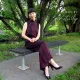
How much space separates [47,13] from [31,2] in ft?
4.44

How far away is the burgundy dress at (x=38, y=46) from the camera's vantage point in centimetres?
551

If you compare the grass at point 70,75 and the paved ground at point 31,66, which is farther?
the paved ground at point 31,66

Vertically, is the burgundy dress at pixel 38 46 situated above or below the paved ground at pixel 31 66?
above

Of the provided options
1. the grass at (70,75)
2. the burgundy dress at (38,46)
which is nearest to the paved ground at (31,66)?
the grass at (70,75)

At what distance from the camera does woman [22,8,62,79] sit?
5504mm

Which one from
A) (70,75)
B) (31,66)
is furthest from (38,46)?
(70,75)

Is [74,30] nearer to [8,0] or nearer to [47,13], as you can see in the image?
[47,13]

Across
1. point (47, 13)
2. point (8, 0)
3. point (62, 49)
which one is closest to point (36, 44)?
point (62, 49)

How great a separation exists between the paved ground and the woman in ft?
0.77

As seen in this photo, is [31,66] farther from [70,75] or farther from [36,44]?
[70,75]

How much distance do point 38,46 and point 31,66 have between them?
0.81m

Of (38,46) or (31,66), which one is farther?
(31,66)

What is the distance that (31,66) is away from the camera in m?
6.32

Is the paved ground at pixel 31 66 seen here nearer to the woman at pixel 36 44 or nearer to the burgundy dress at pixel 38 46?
the woman at pixel 36 44
